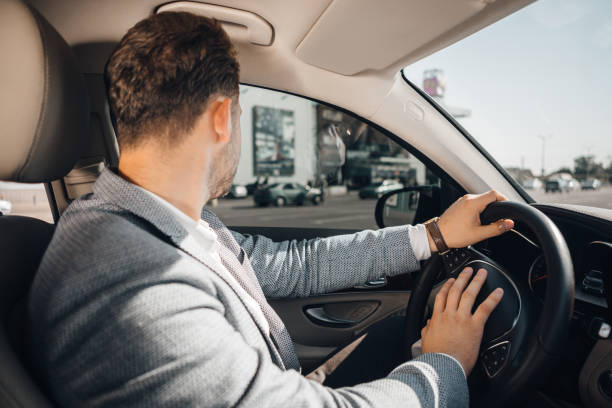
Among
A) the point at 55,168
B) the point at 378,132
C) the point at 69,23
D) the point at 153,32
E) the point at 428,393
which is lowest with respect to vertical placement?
the point at 428,393

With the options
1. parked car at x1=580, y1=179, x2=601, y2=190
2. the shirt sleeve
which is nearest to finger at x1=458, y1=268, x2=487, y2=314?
the shirt sleeve

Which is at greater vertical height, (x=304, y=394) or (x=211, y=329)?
(x=211, y=329)

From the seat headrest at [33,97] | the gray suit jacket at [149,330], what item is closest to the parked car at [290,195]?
the seat headrest at [33,97]

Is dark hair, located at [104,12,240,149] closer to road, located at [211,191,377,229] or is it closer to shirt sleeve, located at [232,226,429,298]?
shirt sleeve, located at [232,226,429,298]

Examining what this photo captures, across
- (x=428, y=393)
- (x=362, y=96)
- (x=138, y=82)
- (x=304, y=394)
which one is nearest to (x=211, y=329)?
(x=304, y=394)

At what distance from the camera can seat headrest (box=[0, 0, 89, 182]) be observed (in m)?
0.99

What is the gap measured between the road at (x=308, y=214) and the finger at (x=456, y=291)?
146 cm

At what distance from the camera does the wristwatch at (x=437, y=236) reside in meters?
1.40

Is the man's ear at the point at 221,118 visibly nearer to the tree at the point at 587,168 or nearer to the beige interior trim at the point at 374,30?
the beige interior trim at the point at 374,30

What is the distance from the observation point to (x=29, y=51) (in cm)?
102

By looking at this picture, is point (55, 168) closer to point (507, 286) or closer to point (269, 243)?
point (269, 243)

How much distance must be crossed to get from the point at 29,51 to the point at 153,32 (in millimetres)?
320

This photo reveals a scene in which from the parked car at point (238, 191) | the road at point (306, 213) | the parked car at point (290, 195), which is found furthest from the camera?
the parked car at point (290, 195)

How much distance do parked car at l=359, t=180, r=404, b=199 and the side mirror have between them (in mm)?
36
